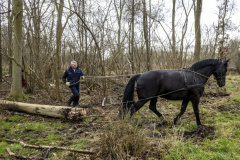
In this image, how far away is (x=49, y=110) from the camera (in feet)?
17.6

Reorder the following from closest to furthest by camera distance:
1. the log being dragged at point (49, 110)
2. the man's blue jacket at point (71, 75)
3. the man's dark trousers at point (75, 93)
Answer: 1. the log being dragged at point (49, 110)
2. the man's dark trousers at point (75, 93)
3. the man's blue jacket at point (71, 75)

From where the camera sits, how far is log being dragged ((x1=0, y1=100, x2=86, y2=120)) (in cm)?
515

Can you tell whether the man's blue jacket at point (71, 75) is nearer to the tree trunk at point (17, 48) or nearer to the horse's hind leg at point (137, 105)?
the tree trunk at point (17, 48)

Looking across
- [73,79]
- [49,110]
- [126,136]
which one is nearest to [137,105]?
[126,136]

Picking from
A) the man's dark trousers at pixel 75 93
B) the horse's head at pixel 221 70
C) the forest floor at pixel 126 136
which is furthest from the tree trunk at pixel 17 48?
the horse's head at pixel 221 70

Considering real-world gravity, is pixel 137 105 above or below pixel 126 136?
above

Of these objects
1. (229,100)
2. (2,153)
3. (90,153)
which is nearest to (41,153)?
(2,153)

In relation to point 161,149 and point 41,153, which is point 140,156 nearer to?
point 161,149

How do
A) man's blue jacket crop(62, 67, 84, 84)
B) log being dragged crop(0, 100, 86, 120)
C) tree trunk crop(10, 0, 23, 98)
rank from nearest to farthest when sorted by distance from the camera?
log being dragged crop(0, 100, 86, 120) → man's blue jacket crop(62, 67, 84, 84) → tree trunk crop(10, 0, 23, 98)

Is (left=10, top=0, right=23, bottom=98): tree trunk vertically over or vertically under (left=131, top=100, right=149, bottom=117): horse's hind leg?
over

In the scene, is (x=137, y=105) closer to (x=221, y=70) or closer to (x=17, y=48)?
(x=221, y=70)

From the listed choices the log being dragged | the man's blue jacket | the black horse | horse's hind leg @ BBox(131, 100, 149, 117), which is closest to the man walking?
the man's blue jacket

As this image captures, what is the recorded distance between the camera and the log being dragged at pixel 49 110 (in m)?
5.15

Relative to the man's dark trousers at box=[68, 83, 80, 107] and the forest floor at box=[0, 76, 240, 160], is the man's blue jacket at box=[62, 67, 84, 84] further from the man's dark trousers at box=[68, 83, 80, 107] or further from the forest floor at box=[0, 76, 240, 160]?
the forest floor at box=[0, 76, 240, 160]
